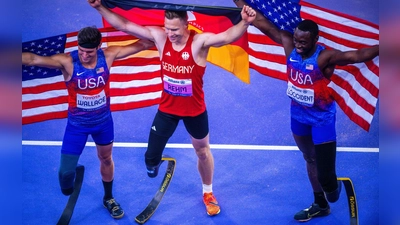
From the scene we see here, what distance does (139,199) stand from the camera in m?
6.43

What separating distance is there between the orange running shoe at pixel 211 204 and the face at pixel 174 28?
2103 millimetres

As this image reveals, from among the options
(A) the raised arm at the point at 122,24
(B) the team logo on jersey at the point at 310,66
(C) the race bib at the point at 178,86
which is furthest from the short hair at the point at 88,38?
(B) the team logo on jersey at the point at 310,66

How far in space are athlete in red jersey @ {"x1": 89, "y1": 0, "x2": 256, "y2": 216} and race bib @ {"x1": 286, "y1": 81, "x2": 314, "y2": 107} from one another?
0.82 m

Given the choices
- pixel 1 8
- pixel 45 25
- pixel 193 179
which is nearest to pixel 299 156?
pixel 193 179

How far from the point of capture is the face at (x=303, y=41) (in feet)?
16.1

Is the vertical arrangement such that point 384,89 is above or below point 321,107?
above

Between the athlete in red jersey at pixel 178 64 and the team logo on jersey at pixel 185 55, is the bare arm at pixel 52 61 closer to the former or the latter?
the athlete in red jersey at pixel 178 64

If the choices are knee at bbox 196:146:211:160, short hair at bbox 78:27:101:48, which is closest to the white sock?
knee at bbox 196:146:211:160

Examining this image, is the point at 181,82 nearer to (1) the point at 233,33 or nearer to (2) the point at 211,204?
(1) the point at 233,33

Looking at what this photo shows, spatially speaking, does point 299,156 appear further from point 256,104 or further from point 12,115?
point 12,115

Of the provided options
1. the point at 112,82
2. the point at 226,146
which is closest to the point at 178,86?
the point at 112,82

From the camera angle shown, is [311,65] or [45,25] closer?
[311,65]

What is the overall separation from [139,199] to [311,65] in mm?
2752

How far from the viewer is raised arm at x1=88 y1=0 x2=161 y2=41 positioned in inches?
200
